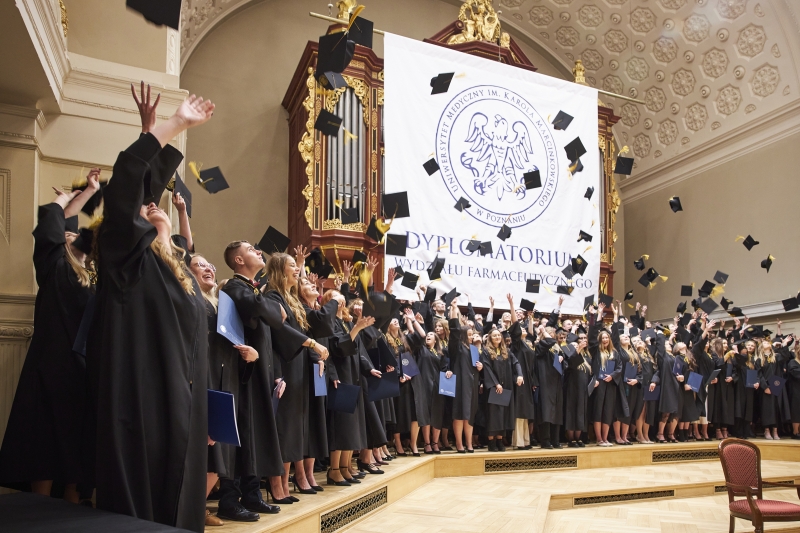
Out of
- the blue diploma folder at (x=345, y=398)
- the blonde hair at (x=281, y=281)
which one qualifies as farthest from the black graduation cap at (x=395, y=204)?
the blonde hair at (x=281, y=281)

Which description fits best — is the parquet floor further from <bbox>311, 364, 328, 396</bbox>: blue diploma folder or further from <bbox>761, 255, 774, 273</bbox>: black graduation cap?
<bbox>761, 255, 774, 273</bbox>: black graduation cap

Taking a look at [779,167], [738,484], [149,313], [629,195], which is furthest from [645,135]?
[149,313]

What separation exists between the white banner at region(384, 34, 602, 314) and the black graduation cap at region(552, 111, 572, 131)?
26cm

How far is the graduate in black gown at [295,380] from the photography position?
3.72 m

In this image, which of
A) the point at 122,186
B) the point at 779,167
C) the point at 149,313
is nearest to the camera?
the point at 122,186

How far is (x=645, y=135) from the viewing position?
12922 millimetres

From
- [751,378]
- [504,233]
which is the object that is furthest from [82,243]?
[751,378]

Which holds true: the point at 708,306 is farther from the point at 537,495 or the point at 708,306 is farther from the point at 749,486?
the point at 537,495

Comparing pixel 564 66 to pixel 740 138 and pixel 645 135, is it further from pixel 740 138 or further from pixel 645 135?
pixel 740 138

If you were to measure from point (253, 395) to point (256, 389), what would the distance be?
0.11 feet

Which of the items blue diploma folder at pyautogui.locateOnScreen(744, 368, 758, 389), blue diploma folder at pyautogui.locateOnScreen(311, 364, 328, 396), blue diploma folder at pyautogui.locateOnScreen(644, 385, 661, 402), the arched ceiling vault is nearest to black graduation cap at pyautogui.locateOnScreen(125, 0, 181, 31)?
blue diploma folder at pyautogui.locateOnScreen(311, 364, 328, 396)

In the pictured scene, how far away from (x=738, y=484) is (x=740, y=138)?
7987 millimetres

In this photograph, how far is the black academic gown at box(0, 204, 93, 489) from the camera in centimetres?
260

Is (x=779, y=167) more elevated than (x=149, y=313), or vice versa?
(x=779, y=167)
